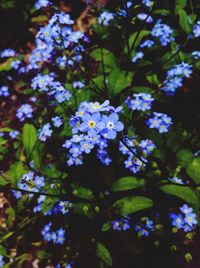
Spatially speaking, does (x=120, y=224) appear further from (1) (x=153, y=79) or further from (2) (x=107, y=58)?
(2) (x=107, y=58)

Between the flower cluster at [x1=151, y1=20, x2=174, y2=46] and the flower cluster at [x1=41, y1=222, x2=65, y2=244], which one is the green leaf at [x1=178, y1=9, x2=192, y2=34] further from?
the flower cluster at [x1=41, y1=222, x2=65, y2=244]

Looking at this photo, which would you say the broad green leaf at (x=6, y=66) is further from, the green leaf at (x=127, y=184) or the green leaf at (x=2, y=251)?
the green leaf at (x=127, y=184)

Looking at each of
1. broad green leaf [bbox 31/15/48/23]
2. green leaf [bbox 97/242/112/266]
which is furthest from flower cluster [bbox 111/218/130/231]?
broad green leaf [bbox 31/15/48/23]

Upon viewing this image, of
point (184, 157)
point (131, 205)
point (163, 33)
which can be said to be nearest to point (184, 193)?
point (184, 157)

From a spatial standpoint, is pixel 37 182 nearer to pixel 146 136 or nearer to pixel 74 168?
pixel 74 168

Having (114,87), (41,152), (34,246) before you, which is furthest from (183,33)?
(34,246)

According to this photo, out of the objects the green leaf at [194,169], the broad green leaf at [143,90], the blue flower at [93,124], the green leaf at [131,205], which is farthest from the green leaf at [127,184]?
the blue flower at [93,124]
